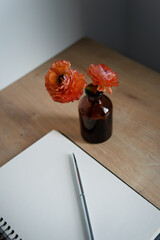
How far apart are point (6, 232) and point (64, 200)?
0.48 feet

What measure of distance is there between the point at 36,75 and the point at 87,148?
0.35 m

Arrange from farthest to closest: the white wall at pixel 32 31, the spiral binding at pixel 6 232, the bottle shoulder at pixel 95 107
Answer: the white wall at pixel 32 31 < the bottle shoulder at pixel 95 107 < the spiral binding at pixel 6 232

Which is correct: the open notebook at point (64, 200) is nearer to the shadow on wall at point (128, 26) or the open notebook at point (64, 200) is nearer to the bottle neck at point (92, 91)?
the bottle neck at point (92, 91)

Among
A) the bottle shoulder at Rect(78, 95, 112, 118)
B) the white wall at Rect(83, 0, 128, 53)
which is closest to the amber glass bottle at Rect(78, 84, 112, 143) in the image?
the bottle shoulder at Rect(78, 95, 112, 118)

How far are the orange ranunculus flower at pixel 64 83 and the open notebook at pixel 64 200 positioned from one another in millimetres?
188

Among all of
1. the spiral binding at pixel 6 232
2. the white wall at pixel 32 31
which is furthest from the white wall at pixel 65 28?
the spiral binding at pixel 6 232

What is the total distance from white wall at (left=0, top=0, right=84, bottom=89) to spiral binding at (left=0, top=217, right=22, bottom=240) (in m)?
0.49

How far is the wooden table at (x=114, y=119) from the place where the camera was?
82 cm

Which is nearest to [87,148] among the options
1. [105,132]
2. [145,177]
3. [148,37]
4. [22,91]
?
[105,132]

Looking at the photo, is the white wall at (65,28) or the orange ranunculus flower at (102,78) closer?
the orange ranunculus flower at (102,78)

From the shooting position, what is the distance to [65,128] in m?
0.93

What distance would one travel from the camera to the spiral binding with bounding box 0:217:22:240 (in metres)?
0.70

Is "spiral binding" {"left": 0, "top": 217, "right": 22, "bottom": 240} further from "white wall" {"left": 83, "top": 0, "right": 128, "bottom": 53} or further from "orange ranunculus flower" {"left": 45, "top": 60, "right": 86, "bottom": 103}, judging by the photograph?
"white wall" {"left": 83, "top": 0, "right": 128, "bottom": 53}

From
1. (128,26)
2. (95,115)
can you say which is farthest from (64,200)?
(128,26)
